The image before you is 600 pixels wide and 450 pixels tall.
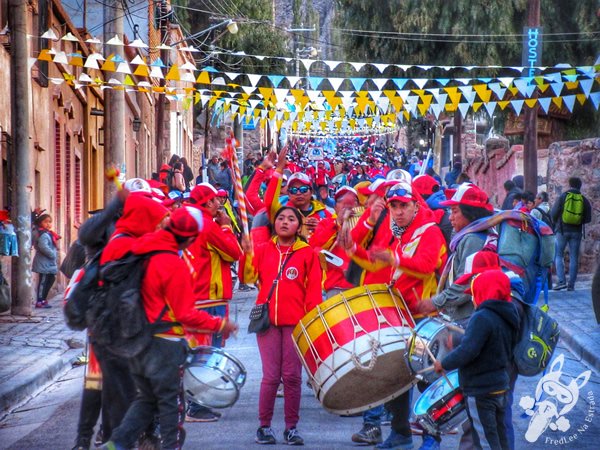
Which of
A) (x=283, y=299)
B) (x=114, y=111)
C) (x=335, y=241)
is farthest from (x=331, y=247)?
(x=114, y=111)

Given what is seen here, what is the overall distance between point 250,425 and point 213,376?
230cm

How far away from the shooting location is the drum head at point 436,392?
7724 millimetres

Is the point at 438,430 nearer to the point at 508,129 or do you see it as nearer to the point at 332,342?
the point at 332,342

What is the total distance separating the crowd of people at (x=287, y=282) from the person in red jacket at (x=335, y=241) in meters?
0.01

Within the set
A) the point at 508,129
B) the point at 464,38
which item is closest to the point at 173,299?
the point at 464,38

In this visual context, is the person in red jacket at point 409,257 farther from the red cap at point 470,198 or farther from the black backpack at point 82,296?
the black backpack at point 82,296

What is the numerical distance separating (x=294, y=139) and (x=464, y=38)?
60701 millimetres

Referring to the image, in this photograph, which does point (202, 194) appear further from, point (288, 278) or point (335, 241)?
point (288, 278)

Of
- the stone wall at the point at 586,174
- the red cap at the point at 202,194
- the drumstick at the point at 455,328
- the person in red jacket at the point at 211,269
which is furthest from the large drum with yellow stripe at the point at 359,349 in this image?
the stone wall at the point at 586,174

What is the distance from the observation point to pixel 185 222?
716 cm

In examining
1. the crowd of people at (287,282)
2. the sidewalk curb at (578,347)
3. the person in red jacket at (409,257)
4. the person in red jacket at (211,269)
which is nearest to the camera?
the crowd of people at (287,282)

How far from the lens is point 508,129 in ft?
127

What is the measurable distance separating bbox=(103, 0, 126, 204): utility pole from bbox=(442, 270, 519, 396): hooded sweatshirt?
1335 centimetres

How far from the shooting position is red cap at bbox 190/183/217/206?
10336mm
